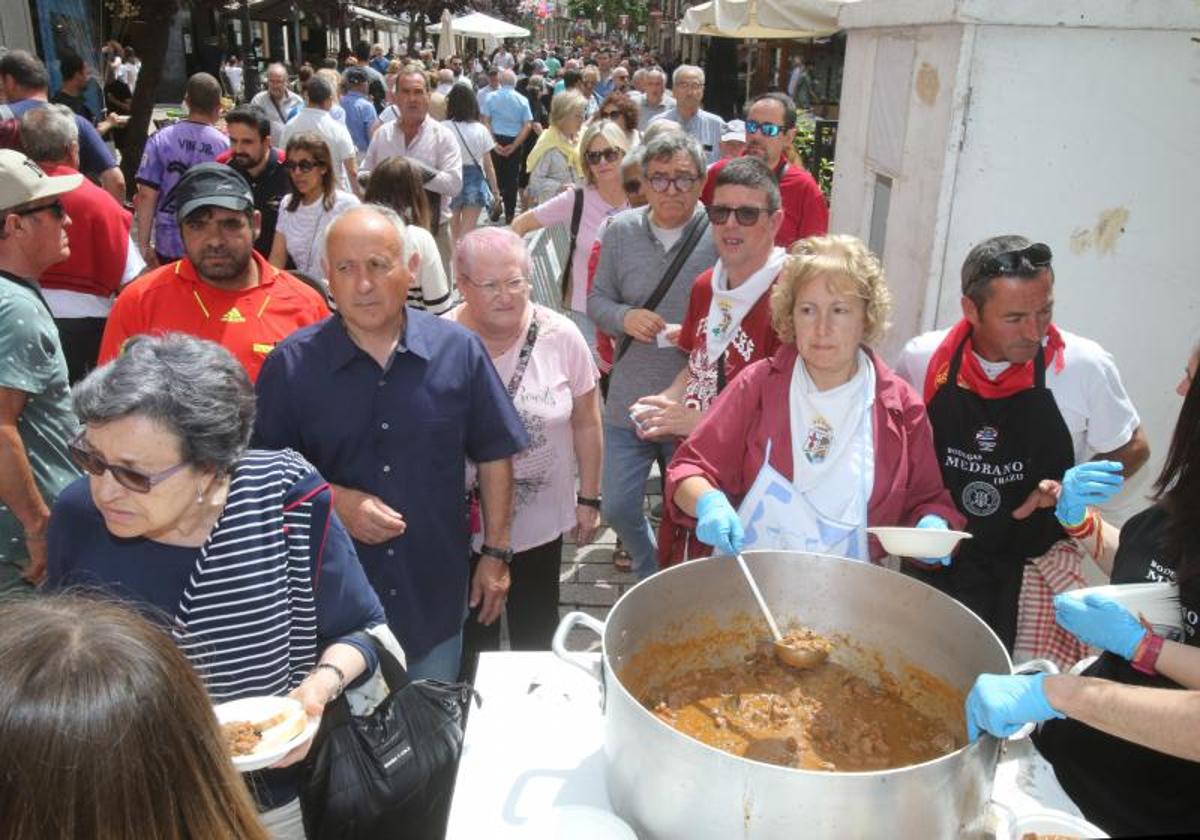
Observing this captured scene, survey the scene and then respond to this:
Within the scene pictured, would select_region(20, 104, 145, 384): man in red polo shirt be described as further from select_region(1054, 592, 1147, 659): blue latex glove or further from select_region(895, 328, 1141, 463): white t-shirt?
select_region(1054, 592, 1147, 659): blue latex glove

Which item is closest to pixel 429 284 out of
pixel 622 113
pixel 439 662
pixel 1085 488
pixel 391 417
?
pixel 391 417

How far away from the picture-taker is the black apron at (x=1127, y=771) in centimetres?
173

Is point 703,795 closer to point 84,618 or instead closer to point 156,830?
point 156,830

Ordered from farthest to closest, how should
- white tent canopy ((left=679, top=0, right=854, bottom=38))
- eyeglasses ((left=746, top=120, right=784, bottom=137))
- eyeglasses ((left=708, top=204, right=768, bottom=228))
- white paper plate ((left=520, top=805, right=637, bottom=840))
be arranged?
white tent canopy ((left=679, top=0, right=854, bottom=38)) → eyeglasses ((left=746, top=120, right=784, bottom=137)) → eyeglasses ((left=708, top=204, right=768, bottom=228)) → white paper plate ((left=520, top=805, right=637, bottom=840))

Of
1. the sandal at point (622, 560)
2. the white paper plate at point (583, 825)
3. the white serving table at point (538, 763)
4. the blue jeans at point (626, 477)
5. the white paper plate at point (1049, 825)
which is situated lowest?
the sandal at point (622, 560)

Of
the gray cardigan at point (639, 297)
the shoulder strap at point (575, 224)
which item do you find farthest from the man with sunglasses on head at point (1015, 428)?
the shoulder strap at point (575, 224)

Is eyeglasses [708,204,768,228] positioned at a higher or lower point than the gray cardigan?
higher

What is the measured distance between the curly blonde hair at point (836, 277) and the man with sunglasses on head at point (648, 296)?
1.22 metres

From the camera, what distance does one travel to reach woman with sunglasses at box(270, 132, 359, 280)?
4988mm

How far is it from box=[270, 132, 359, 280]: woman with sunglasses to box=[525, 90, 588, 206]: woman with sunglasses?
2976mm

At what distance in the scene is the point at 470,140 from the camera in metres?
8.74

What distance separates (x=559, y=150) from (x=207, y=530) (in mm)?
6513

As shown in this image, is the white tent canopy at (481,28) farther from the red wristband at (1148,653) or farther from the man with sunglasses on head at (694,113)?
the red wristband at (1148,653)

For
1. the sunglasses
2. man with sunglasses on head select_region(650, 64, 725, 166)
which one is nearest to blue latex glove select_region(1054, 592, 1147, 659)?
the sunglasses
